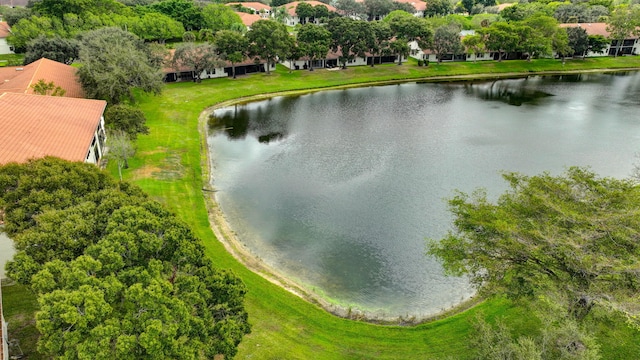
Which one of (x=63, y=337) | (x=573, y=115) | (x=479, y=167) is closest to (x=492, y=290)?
(x=63, y=337)

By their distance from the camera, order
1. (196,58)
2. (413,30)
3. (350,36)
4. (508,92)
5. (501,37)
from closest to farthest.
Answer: (196,58)
(508,92)
(350,36)
(413,30)
(501,37)

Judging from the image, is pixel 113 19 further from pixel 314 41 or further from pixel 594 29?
pixel 594 29

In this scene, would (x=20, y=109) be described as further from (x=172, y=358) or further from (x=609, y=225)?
(x=609, y=225)

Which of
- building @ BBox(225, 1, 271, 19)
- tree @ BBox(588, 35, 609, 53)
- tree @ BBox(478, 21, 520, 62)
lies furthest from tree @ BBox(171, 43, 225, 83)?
tree @ BBox(588, 35, 609, 53)

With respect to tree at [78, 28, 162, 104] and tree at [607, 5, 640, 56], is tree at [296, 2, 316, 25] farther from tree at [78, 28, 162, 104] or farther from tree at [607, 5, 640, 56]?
tree at [78, 28, 162, 104]

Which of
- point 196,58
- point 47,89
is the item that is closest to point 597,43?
point 196,58

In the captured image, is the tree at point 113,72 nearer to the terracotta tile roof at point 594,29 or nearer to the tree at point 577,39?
the tree at point 577,39
